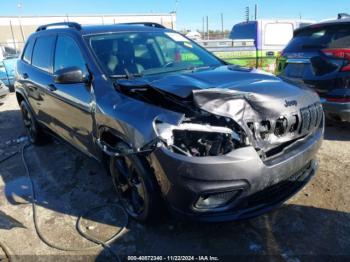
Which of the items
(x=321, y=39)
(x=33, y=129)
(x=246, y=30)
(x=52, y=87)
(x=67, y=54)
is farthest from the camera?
(x=246, y=30)

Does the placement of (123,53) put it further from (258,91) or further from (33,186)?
(33,186)

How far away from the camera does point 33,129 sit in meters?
5.82

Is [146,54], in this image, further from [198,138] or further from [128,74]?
[198,138]

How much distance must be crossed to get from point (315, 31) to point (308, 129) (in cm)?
290

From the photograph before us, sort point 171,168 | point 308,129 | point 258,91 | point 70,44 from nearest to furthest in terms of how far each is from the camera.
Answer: point 171,168 < point 258,91 < point 308,129 < point 70,44

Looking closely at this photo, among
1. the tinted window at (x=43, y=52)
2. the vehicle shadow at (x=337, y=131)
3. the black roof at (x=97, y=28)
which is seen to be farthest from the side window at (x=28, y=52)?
the vehicle shadow at (x=337, y=131)

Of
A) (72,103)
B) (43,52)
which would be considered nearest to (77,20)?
(43,52)

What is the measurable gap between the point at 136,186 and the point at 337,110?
310cm

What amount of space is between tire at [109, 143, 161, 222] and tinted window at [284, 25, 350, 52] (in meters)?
3.46

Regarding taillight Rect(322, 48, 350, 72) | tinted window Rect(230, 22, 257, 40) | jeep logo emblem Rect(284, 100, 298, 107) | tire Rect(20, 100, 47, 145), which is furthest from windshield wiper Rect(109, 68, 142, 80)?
tinted window Rect(230, 22, 257, 40)

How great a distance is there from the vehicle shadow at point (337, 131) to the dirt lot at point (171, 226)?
0.70m

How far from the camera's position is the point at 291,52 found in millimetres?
5547

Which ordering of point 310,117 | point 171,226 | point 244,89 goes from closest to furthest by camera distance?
point 244,89
point 310,117
point 171,226


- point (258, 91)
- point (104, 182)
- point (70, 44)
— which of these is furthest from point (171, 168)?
point (70, 44)
